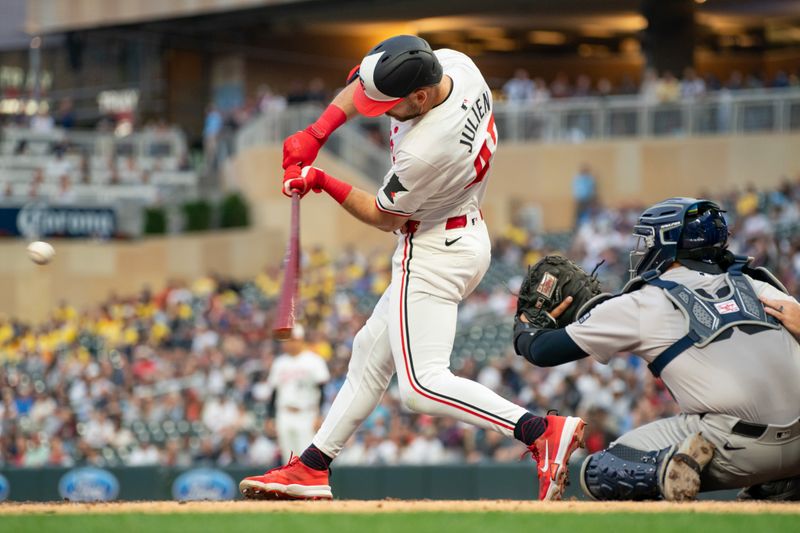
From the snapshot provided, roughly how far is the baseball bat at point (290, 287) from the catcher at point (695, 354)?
38.1 inches

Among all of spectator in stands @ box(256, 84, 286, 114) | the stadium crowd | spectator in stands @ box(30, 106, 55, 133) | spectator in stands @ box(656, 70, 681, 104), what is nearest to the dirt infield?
the stadium crowd

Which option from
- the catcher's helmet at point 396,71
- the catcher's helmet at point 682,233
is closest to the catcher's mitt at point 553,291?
the catcher's helmet at point 682,233

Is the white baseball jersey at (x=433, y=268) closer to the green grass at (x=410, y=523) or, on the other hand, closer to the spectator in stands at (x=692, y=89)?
the green grass at (x=410, y=523)

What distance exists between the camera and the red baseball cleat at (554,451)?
17.6 ft

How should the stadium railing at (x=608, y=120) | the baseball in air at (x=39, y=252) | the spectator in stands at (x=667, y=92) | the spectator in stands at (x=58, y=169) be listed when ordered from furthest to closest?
the spectator in stands at (x=58, y=169)
the spectator in stands at (x=667, y=92)
the stadium railing at (x=608, y=120)
the baseball in air at (x=39, y=252)

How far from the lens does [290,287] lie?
18.0 feet

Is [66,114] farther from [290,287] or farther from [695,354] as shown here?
[695,354]

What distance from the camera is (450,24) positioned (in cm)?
3062

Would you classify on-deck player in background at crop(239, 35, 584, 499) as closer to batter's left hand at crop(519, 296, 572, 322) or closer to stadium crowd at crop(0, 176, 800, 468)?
batter's left hand at crop(519, 296, 572, 322)

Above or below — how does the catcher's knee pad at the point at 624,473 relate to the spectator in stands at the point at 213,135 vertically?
below

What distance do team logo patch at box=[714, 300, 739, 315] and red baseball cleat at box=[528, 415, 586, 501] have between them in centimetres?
75

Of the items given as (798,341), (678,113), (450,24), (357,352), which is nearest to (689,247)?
(798,341)

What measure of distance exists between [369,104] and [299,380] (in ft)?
19.0

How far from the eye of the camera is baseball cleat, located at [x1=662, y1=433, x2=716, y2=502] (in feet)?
17.0
